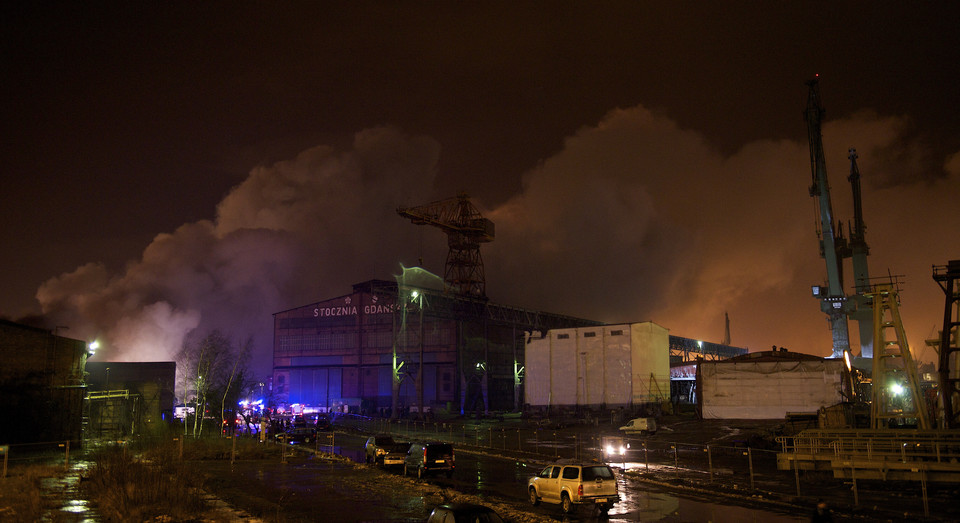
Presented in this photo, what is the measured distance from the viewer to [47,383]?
122 feet

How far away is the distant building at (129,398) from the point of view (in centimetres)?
4693

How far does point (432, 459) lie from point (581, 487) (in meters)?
9.36

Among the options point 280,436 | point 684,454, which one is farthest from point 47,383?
point 684,454

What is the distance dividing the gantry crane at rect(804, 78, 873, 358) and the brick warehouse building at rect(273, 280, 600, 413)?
3797 centimetres

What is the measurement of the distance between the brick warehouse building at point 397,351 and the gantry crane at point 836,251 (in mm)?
37967

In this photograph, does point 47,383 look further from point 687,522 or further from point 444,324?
point 444,324

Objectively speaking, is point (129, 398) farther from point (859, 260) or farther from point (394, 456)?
point (859, 260)

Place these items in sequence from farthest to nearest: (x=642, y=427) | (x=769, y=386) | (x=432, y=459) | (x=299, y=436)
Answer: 1. (x=769, y=386)
2. (x=642, y=427)
3. (x=299, y=436)
4. (x=432, y=459)

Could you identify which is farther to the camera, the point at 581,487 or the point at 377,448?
the point at 377,448

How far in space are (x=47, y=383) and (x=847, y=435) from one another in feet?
141

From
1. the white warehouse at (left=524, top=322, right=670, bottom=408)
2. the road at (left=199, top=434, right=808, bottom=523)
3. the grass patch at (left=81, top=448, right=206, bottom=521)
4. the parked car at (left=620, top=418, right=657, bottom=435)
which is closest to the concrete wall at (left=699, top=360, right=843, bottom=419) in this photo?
the white warehouse at (left=524, top=322, right=670, bottom=408)

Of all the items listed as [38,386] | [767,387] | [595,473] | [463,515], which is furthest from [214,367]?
[463,515]

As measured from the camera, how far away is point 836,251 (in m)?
91.2

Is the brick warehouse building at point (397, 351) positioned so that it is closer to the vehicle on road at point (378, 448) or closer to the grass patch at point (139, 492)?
the vehicle on road at point (378, 448)
